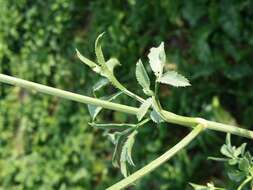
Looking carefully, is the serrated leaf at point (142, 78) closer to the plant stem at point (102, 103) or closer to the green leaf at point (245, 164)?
the plant stem at point (102, 103)

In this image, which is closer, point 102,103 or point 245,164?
point 102,103

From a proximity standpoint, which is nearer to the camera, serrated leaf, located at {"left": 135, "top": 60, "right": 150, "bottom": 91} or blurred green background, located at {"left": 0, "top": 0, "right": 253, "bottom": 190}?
serrated leaf, located at {"left": 135, "top": 60, "right": 150, "bottom": 91}

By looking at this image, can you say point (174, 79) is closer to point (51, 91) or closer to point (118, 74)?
point (51, 91)

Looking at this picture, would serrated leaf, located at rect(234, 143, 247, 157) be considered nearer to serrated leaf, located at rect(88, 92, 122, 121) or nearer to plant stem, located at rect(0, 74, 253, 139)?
plant stem, located at rect(0, 74, 253, 139)

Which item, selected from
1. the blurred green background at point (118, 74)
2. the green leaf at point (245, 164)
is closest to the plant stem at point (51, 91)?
the green leaf at point (245, 164)

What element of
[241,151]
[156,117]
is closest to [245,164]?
[241,151]

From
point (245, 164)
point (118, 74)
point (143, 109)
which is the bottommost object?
point (245, 164)

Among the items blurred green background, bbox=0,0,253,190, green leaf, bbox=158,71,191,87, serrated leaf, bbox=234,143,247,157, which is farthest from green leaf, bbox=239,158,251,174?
blurred green background, bbox=0,0,253,190
